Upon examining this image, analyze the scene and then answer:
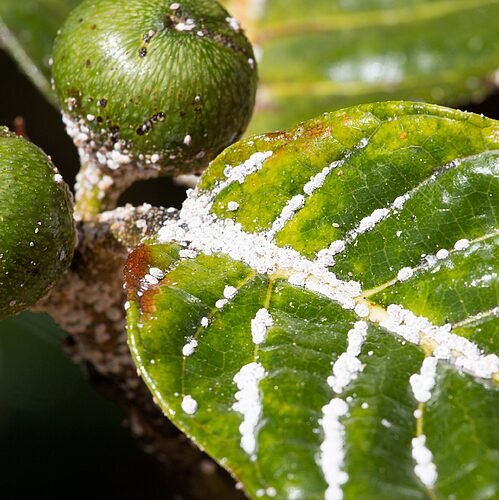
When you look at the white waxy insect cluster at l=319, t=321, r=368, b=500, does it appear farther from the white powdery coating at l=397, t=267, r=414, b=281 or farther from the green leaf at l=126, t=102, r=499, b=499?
the white powdery coating at l=397, t=267, r=414, b=281

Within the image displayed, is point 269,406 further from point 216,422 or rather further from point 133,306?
point 133,306

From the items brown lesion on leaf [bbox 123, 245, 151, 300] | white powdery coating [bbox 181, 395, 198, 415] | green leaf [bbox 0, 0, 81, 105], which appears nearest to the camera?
white powdery coating [bbox 181, 395, 198, 415]

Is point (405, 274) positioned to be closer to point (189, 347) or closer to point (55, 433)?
point (189, 347)

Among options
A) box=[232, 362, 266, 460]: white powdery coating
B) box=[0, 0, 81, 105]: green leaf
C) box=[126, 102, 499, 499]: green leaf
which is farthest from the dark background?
box=[232, 362, 266, 460]: white powdery coating

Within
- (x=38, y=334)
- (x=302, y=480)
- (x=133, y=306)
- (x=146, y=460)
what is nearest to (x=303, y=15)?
(x=38, y=334)

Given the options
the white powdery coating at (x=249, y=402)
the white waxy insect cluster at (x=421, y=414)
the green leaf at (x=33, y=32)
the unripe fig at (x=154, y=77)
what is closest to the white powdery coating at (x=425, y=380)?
the white waxy insect cluster at (x=421, y=414)

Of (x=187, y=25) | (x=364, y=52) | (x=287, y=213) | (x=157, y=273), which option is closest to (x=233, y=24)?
(x=187, y=25)

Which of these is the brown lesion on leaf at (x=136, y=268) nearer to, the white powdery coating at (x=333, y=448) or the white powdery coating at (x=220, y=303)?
the white powdery coating at (x=220, y=303)
